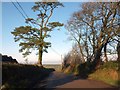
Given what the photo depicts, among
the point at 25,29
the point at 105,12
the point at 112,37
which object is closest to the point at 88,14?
the point at 105,12

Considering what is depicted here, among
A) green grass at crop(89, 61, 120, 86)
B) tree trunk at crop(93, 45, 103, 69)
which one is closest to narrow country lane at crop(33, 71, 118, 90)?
green grass at crop(89, 61, 120, 86)

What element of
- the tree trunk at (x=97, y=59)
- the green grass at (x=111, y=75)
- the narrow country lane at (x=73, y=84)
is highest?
the tree trunk at (x=97, y=59)

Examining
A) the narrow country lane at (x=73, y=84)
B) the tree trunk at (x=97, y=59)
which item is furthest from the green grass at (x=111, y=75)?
the tree trunk at (x=97, y=59)

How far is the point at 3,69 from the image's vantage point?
1548 cm

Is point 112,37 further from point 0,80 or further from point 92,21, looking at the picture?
point 0,80

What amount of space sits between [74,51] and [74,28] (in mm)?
26951

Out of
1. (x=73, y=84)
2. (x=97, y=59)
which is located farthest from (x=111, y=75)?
(x=97, y=59)

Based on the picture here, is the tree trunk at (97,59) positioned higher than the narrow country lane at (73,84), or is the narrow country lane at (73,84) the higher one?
the tree trunk at (97,59)

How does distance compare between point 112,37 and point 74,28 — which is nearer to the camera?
point 112,37

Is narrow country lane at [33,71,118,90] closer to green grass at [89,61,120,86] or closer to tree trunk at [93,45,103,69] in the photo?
green grass at [89,61,120,86]

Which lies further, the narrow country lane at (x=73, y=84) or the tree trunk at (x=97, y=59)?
the tree trunk at (x=97, y=59)

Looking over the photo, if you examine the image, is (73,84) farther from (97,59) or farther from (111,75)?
(97,59)

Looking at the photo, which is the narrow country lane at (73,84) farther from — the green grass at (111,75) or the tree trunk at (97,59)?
the tree trunk at (97,59)

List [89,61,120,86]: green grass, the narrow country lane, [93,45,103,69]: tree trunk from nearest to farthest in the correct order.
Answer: the narrow country lane, [89,61,120,86]: green grass, [93,45,103,69]: tree trunk
